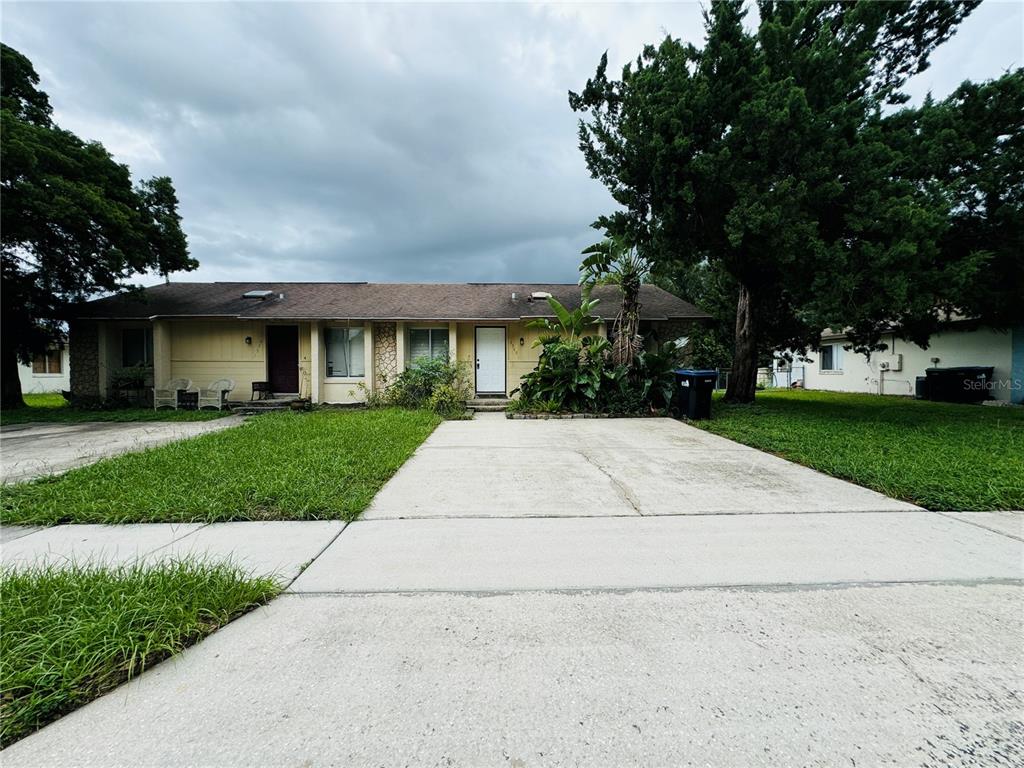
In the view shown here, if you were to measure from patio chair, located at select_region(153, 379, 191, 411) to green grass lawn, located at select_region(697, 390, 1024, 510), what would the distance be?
14300 mm

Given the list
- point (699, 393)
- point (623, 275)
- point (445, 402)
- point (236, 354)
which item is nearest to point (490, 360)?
point (445, 402)

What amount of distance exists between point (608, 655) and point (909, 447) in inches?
269

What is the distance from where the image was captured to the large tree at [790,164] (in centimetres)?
765

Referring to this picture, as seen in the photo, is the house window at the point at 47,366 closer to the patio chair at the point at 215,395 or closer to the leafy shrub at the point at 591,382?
the patio chair at the point at 215,395

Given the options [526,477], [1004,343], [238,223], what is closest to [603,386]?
[526,477]

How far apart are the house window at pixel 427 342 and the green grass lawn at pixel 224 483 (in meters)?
6.52

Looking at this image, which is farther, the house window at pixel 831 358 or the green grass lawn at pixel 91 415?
the house window at pixel 831 358

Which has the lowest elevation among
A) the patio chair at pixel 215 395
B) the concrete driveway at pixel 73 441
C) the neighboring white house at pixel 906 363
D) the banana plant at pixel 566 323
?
the concrete driveway at pixel 73 441

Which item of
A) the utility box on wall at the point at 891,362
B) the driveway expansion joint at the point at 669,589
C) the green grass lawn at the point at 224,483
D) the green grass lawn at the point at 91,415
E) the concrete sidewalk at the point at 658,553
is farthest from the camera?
the utility box on wall at the point at 891,362

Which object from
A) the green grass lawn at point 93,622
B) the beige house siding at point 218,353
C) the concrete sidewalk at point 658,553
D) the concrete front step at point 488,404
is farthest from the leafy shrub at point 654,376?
the beige house siding at point 218,353

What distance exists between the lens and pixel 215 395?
1250 centimetres

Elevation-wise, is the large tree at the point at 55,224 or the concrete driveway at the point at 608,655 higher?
the large tree at the point at 55,224

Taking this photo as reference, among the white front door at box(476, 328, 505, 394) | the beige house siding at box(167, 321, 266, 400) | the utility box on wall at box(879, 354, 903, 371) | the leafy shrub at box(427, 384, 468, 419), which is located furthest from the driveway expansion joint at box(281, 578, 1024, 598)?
the utility box on wall at box(879, 354, 903, 371)

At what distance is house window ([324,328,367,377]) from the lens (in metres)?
13.1
